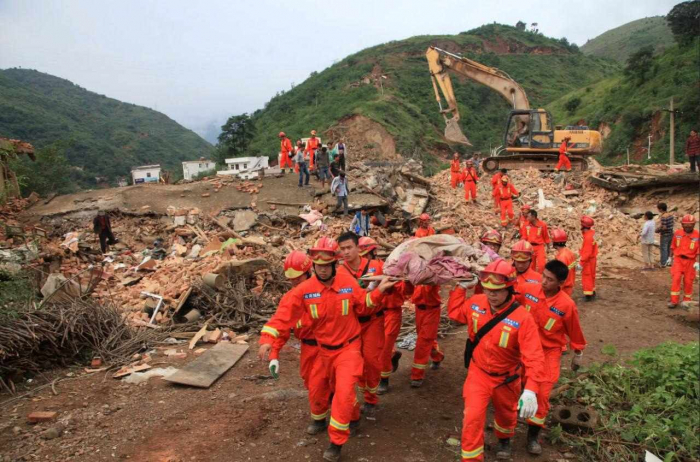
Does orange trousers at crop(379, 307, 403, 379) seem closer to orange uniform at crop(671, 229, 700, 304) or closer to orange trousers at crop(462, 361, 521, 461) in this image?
orange trousers at crop(462, 361, 521, 461)

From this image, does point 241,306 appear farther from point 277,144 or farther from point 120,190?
point 277,144

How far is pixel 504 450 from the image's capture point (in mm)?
3570

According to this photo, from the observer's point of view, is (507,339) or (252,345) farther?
(252,345)

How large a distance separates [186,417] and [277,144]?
35.9 metres

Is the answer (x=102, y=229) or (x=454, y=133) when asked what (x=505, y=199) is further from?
(x=102, y=229)

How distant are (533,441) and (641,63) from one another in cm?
2513

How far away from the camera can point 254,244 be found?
397 inches

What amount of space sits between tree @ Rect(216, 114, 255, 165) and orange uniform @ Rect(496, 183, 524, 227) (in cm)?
3088

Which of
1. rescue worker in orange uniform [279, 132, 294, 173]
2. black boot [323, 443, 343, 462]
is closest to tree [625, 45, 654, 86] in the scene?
rescue worker in orange uniform [279, 132, 294, 173]

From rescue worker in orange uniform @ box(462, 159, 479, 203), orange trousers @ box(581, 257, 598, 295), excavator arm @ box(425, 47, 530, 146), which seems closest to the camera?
orange trousers @ box(581, 257, 598, 295)

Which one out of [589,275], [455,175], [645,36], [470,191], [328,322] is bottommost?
[589,275]

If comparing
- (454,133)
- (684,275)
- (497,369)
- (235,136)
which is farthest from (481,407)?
(235,136)

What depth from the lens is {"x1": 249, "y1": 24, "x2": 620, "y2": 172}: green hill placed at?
39906 millimetres

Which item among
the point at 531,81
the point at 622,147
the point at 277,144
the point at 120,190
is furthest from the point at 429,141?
the point at 120,190
